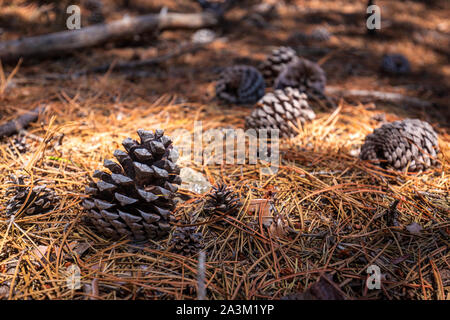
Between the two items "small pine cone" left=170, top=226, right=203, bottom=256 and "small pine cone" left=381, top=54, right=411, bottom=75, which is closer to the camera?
"small pine cone" left=170, top=226, right=203, bottom=256

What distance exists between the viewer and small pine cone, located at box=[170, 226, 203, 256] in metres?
1.23

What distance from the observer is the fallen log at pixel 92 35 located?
289cm

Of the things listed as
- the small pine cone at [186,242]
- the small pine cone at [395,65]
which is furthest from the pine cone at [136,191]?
the small pine cone at [395,65]

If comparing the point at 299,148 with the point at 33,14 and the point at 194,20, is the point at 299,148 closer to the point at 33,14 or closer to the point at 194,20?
the point at 194,20

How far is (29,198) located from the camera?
4.42 ft

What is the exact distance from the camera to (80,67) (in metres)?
3.02

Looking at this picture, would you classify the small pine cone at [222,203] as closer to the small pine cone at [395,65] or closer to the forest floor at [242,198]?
the forest floor at [242,198]

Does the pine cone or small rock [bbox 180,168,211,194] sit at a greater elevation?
the pine cone

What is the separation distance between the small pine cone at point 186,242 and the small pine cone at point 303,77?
65.6 inches

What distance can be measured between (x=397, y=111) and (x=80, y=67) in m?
2.93

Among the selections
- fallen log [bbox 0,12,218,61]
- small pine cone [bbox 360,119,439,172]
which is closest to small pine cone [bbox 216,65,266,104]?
small pine cone [bbox 360,119,439,172]

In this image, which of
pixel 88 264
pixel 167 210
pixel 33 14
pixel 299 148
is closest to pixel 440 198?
pixel 299 148

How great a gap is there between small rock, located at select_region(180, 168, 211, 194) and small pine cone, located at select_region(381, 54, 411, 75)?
2675 mm

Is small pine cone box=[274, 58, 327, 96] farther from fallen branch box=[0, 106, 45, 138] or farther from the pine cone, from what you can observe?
fallen branch box=[0, 106, 45, 138]
